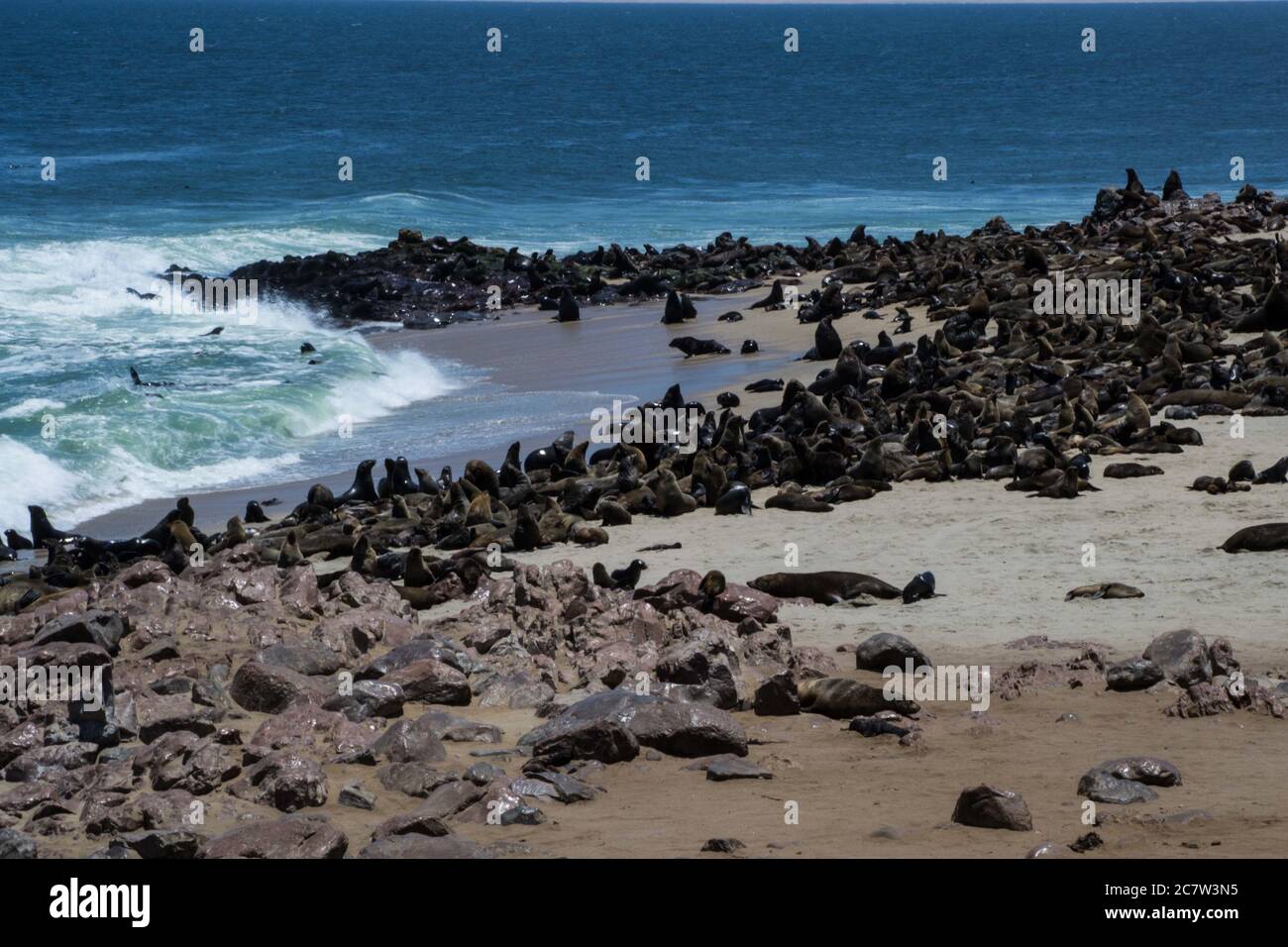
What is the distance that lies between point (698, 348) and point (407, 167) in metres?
34.5

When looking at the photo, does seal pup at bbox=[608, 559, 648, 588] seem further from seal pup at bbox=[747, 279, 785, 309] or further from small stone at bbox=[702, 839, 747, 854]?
seal pup at bbox=[747, 279, 785, 309]

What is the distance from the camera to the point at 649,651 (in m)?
8.91

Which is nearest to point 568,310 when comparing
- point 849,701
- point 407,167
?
point 849,701

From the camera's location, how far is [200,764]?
6887mm

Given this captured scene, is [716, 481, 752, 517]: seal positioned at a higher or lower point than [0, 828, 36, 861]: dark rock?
higher

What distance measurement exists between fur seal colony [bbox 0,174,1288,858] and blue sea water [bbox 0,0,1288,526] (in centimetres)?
456

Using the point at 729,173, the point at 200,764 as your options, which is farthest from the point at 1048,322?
the point at 729,173

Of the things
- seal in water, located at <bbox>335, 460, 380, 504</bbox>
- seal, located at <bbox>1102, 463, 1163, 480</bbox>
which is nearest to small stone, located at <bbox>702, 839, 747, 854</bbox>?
seal, located at <bbox>1102, 463, 1163, 480</bbox>

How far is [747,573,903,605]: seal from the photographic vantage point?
10.2 metres

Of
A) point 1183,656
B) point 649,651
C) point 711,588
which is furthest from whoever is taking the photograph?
point 711,588

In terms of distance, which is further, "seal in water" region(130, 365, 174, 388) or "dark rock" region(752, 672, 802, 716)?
"seal in water" region(130, 365, 174, 388)

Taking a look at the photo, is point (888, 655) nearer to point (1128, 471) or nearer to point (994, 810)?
point (994, 810)
